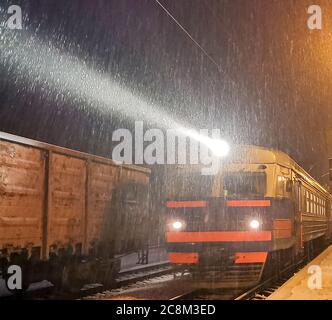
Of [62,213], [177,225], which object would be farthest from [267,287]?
[62,213]

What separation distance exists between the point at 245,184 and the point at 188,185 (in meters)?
0.98

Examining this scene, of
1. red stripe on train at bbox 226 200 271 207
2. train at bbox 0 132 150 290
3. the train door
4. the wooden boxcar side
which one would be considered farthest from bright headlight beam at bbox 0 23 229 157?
Result: red stripe on train at bbox 226 200 271 207

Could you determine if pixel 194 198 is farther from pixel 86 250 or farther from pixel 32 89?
pixel 32 89

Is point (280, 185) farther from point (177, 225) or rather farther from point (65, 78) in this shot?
point (65, 78)

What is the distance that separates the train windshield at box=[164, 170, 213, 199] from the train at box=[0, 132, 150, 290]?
1.99 meters

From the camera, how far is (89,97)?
14.4 m

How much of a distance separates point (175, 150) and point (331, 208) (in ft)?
63.3

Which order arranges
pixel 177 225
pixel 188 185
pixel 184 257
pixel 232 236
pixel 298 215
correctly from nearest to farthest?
pixel 232 236 < pixel 184 257 < pixel 177 225 < pixel 188 185 < pixel 298 215

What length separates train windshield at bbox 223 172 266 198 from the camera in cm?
877

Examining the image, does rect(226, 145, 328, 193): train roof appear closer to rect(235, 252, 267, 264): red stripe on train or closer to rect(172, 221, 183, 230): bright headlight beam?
rect(172, 221, 183, 230): bright headlight beam

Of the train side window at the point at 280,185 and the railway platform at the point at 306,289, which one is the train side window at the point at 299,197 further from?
the train side window at the point at 280,185

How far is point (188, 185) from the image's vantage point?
884 cm

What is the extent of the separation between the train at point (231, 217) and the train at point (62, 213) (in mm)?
1957
